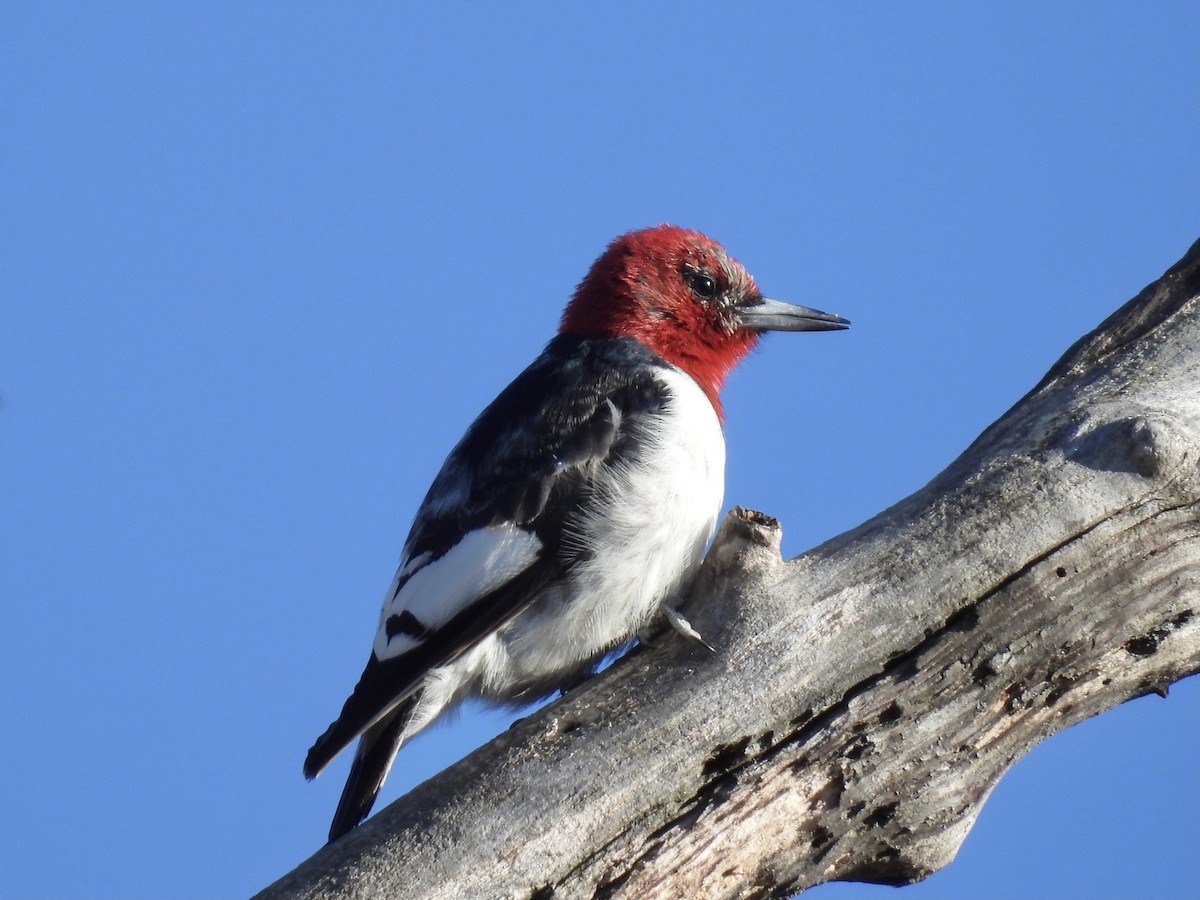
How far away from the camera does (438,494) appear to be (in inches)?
162

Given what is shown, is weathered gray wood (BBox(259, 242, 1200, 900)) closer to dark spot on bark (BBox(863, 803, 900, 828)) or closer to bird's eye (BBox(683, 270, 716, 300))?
dark spot on bark (BBox(863, 803, 900, 828))

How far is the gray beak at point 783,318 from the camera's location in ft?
15.9

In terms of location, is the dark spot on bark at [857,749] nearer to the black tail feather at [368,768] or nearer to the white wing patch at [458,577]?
the white wing patch at [458,577]

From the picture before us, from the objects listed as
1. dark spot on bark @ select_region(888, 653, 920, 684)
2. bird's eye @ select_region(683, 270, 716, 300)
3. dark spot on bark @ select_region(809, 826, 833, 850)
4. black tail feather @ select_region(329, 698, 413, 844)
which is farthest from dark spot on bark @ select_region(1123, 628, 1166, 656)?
bird's eye @ select_region(683, 270, 716, 300)

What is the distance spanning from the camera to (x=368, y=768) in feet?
11.7

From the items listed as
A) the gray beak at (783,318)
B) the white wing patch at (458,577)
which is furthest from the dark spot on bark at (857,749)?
the gray beak at (783,318)

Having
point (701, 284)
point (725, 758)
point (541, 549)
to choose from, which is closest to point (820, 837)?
point (725, 758)

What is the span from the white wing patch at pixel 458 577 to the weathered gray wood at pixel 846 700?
1.48 ft

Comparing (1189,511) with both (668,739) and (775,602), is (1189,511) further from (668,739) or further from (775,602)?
(668,739)

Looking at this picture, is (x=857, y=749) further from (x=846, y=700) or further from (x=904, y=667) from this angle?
(x=904, y=667)

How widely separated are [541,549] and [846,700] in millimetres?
978

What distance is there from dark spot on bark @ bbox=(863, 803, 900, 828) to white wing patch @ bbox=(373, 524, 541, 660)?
1137 mm

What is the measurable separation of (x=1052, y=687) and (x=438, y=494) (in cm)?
195

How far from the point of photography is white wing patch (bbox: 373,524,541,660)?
11.6 ft
